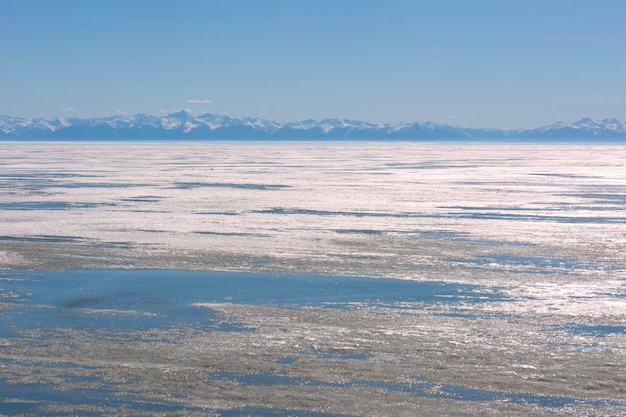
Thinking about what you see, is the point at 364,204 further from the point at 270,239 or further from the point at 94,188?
the point at 94,188

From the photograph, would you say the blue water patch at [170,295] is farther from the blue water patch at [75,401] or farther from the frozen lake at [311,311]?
the blue water patch at [75,401]

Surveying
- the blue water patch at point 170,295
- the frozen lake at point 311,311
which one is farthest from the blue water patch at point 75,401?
the blue water patch at point 170,295

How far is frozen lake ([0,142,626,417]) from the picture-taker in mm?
7766

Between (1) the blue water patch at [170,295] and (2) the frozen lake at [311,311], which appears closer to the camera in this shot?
(2) the frozen lake at [311,311]

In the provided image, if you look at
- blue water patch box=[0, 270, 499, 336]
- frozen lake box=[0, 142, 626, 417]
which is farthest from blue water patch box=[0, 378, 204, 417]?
blue water patch box=[0, 270, 499, 336]

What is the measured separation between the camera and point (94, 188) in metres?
30.6

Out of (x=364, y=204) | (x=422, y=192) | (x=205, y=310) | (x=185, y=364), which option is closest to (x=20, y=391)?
(x=185, y=364)

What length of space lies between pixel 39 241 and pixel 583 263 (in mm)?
11275

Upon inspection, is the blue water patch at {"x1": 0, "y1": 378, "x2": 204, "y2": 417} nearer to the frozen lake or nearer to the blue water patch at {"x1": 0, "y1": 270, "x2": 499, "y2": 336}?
the frozen lake

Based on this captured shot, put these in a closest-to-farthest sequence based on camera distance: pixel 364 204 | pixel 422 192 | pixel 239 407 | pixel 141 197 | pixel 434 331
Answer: pixel 239 407, pixel 434 331, pixel 364 204, pixel 141 197, pixel 422 192

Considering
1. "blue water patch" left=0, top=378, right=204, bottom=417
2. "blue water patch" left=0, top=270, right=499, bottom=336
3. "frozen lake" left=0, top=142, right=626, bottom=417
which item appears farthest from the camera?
"blue water patch" left=0, top=270, right=499, bottom=336

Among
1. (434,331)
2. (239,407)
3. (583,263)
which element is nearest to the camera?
(239,407)

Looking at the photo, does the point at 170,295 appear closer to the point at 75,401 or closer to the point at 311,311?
the point at 311,311

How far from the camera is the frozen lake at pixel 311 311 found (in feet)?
25.5
